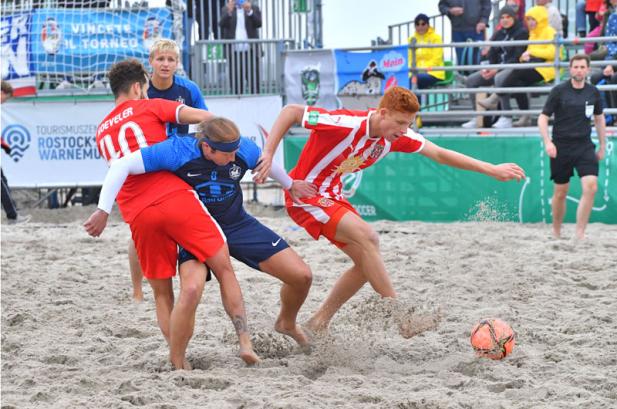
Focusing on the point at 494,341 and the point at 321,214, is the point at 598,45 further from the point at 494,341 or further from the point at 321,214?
the point at 494,341

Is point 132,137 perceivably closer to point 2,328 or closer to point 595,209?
point 2,328

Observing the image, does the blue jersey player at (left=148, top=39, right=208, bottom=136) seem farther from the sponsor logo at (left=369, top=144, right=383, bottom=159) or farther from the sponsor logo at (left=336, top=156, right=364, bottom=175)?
the sponsor logo at (left=369, top=144, right=383, bottom=159)

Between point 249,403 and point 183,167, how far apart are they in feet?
4.41

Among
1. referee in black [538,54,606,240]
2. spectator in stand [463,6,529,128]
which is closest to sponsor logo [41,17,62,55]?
spectator in stand [463,6,529,128]

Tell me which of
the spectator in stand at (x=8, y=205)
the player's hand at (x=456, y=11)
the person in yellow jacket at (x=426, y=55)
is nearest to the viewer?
the spectator in stand at (x=8, y=205)

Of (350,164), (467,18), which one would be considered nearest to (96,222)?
(350,164)

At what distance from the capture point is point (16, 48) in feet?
42.5

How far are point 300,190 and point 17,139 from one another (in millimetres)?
8033

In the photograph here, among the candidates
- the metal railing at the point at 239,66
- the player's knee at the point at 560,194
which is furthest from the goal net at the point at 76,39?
the player's knee at the point at 560,194

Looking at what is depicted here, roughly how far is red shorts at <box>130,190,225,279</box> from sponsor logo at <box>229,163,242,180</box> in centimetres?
23

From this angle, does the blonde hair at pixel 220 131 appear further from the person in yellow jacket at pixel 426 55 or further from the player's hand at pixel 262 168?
the person in yellow jacket at pixel 426 55

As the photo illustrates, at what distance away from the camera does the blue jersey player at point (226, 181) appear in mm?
5023

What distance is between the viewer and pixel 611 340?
18.6ft

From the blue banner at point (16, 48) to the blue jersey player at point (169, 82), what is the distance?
669 centimetres
